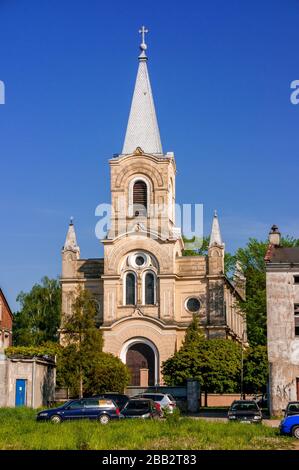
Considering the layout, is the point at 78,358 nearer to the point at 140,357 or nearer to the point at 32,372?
the point at 32,372

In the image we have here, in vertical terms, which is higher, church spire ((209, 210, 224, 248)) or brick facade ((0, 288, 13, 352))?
church spire ((209, 210, 224, 248))

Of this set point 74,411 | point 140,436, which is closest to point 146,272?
point 74,411

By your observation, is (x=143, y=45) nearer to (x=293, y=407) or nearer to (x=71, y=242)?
(x=71, y=242)

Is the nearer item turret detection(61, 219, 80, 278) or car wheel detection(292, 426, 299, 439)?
car wheel detection(292, 426, 299, 439)

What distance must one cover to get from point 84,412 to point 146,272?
3609cm

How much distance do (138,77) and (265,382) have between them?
32651 mm

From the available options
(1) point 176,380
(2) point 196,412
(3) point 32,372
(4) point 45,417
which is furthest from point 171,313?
(4) point 45,417

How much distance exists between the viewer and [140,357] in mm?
70688

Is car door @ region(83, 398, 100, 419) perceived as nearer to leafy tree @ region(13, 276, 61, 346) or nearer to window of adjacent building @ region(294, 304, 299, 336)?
window of adjacent building @ region(294, 304, 299, 336)

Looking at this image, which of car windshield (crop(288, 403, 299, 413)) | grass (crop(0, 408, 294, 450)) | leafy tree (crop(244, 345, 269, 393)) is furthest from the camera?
leafy tree (crop(244, 345, 269, 393))

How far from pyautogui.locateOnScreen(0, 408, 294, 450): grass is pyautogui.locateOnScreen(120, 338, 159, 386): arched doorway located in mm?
36765

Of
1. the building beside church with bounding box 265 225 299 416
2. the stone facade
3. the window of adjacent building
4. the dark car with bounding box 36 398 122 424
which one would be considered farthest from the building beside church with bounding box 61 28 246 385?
the dark car with bounding box 36 398 122 424

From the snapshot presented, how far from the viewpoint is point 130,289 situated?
72625 millimetres

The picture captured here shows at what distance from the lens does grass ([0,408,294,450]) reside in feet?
→ 80.7
